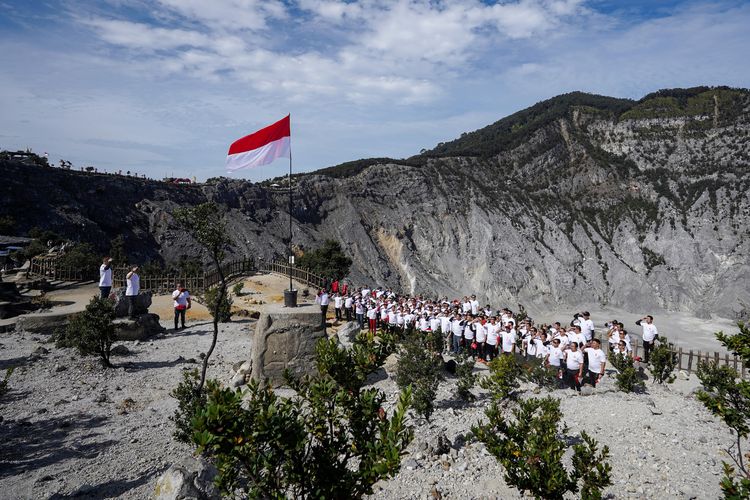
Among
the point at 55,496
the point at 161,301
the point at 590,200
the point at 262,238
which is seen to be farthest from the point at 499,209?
the point at 55,496

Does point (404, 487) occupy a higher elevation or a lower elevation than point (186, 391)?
lower

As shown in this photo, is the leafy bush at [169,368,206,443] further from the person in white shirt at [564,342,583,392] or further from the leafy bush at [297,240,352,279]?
the leafy bush at [297,240,352,279]

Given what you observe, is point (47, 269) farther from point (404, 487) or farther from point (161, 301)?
point (404, 487)

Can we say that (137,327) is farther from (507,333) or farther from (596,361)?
(596,361)

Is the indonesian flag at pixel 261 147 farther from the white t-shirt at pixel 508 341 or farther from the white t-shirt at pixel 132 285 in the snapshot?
the white t-shirt at pixel 508 341

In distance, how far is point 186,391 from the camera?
373 inches

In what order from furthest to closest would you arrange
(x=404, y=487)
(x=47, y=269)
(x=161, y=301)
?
(x=47, y=269) < (x=161, y=301) < (x=404, y=487)

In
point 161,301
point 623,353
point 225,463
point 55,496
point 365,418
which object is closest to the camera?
point 225,463

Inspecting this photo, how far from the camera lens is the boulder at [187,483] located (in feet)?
20.8

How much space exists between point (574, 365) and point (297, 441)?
33.8 ft

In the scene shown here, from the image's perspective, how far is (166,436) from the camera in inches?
382

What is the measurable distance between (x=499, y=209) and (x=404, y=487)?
62.9 metres

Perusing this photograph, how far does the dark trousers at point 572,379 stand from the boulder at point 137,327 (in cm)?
1498

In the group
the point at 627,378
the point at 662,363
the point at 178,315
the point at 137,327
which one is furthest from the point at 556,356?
the point at 178,315
